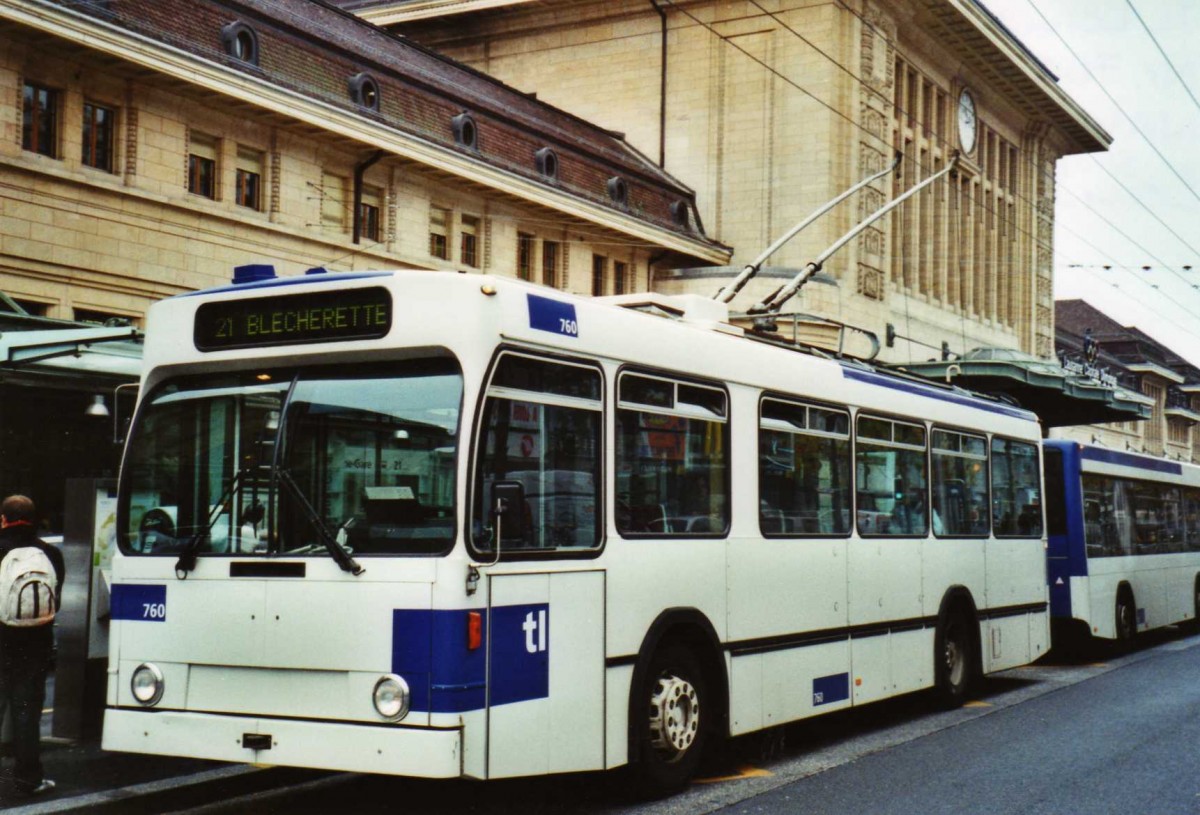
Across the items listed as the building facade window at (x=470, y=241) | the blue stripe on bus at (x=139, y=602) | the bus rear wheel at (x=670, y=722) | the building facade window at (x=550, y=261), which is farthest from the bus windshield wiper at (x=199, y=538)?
the building facade window at (x=550, y=261)

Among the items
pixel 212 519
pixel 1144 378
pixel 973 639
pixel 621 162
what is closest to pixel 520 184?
pixel 621 162

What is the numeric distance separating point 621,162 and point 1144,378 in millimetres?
52103

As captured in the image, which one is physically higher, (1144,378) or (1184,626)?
(1144,378)

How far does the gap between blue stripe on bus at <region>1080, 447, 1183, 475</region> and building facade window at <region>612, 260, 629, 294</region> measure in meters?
17.7

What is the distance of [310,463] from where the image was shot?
297 inches

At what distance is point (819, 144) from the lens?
42.8m

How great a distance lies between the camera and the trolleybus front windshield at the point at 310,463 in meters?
7.39

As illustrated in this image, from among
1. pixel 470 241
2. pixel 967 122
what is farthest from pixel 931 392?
pixel 967 122

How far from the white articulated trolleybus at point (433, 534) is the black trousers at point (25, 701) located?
2.50ft

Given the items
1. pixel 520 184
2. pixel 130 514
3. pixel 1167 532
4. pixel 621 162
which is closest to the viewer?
pixel 130 514

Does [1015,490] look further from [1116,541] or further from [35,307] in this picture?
[35,307]

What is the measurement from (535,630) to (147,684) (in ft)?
6.62

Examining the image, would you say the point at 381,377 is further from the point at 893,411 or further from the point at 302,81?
the point at 302,81

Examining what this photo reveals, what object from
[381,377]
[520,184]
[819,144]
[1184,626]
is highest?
[819,144]
